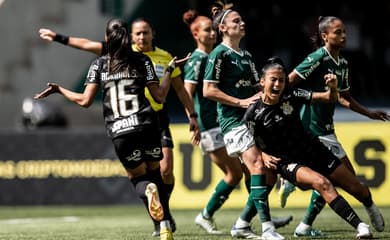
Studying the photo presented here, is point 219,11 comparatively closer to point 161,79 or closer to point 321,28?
point 161,79

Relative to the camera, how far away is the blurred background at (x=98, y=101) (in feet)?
61.2

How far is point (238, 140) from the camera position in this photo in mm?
11852

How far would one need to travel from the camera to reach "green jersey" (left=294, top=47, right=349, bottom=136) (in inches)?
468

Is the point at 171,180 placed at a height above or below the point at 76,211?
above

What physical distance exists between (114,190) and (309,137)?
8.51 metres

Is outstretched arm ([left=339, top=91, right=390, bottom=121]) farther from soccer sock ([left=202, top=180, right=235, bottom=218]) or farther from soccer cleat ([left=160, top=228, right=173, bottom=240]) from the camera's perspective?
soccer cleat ([left=160, top=228, right=173, bottom=240])

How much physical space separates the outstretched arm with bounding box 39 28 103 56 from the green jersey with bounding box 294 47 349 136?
6.82 ft

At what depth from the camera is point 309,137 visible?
36.8ft

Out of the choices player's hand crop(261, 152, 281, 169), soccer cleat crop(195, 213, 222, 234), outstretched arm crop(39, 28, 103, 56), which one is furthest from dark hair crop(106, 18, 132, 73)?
soccer cleat crop(195, 213, 222, 234)

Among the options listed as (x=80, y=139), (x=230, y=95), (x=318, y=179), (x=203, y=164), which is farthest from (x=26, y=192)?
(x=318, y=179)

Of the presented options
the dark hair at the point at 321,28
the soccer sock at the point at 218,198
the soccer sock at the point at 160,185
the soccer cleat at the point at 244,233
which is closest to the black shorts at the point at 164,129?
the soccer sock at the point at 218,198

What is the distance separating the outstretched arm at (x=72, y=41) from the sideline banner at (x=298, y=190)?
727cm

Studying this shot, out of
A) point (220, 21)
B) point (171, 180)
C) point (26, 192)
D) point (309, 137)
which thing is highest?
point (220, 21)

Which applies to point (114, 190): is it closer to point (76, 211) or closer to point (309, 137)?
point (76, 211)
